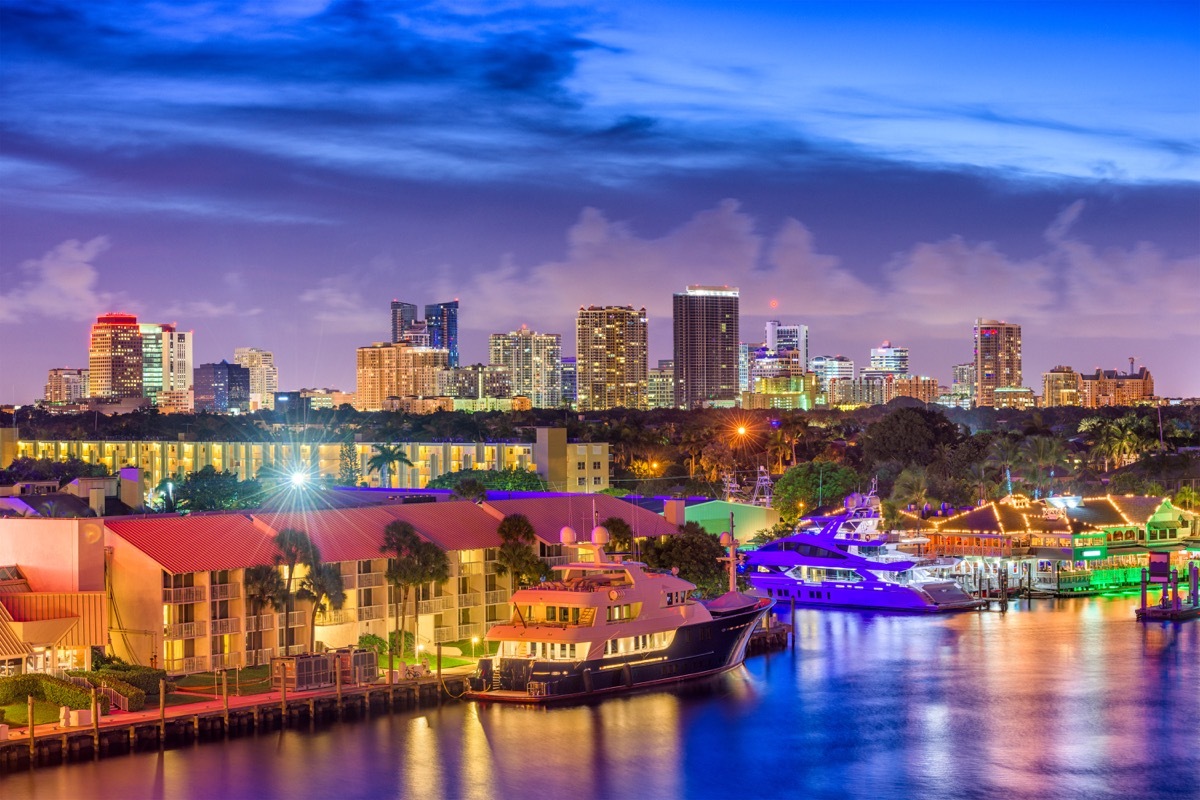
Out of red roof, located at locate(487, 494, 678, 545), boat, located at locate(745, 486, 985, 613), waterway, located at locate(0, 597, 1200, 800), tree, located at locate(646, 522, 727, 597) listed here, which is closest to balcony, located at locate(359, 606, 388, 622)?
waterway, located at locate(0, 597, 1200, 800)

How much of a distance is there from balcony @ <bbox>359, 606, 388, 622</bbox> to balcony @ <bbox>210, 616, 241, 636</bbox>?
452 centimetres

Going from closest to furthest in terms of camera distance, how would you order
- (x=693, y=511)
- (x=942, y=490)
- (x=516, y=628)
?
1. (x=516, y=628)
2. (x=693, y=511)
3. (x=942, y=490)

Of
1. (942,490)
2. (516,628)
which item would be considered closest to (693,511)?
(942,490)

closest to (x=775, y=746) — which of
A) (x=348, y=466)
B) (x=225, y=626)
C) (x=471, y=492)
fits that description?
(x=225, y=626)

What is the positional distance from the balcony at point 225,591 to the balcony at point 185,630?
897 mm

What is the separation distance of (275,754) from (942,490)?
63.7m

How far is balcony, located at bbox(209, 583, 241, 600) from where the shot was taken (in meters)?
45.5

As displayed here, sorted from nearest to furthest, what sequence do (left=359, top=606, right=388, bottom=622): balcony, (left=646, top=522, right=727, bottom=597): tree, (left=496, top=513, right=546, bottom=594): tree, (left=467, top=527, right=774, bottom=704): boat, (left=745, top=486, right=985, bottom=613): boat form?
(left=467, top=527, right=774, bottom=704): boat → (left=359, top=606, right=388, bottom=622): balcony → (left=496, top=513, right=546, bottom=594): tree → (left=646, top=522, right=727, bottom=597): tree → (left=745, top=486, right=985, bottom=613): boat

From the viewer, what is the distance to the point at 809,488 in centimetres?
9412

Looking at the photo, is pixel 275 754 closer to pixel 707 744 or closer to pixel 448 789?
pixel 448 789

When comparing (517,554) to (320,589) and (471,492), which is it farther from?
(471,492)

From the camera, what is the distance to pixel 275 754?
132ft

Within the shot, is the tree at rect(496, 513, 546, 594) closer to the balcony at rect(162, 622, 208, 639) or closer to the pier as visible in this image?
the pier

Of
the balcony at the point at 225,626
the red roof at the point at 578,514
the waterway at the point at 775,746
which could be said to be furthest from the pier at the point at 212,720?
the red roof at the point at 578,514
